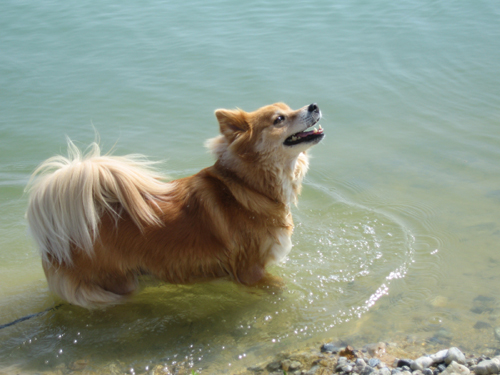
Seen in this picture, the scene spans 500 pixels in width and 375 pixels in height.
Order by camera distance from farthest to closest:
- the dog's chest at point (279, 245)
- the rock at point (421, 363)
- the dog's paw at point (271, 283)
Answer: the dog's paw at point (271, 283)
the dog's chest at point (279, 245)
the rock at point (421, 363)

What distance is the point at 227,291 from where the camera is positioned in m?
4.54

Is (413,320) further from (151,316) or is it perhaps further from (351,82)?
(351,82)

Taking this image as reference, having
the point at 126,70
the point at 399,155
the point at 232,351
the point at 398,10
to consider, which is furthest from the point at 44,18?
the point at 232,351

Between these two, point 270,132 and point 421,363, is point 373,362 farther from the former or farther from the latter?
point 270,132

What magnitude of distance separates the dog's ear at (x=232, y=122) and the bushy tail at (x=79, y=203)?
90 cm

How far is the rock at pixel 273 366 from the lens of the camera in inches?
140

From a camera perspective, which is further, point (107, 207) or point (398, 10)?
point (398, 10)

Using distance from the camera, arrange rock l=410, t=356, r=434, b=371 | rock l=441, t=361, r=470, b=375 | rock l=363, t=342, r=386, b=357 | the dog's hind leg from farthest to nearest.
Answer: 1. the dog's hind leg
2. rock l=363, t=342, r=386, b=357
3. rock l=410, t=356, r=434, b=371
4. rock l=441, t=361, r=470, b=375

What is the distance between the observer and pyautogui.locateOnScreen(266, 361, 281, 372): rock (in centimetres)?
357

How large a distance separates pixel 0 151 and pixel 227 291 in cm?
452

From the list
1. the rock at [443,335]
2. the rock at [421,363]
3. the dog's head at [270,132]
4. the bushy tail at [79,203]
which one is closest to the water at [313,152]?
the rock at [443,335]

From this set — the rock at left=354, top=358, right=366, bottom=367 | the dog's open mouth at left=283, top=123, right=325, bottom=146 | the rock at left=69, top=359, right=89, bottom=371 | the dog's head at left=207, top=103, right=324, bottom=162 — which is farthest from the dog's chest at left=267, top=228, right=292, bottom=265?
the rock at left=69, top=359, right=89, bottom=371

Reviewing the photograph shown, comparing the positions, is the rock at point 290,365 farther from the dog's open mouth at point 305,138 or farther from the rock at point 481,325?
the dog's open mouth at point 305,138

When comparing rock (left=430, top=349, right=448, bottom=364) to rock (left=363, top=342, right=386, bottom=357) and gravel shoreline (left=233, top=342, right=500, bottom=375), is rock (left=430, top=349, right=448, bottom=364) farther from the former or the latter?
rock (left=363, top=342, right=386, bottom=357)
